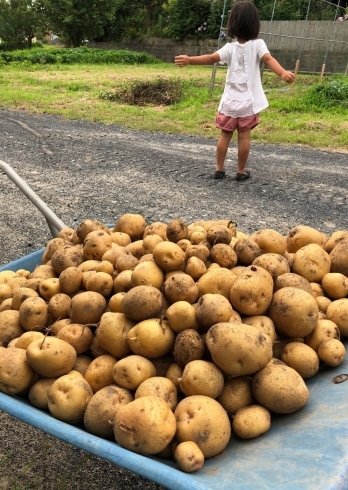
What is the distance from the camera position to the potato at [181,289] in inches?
77.4

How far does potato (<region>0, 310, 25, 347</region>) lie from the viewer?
82.8 inches

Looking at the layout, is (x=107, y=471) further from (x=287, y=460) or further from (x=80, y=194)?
(x=80, y=194)

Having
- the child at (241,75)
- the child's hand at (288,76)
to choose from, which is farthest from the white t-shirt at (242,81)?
the child's hand at (288,76)

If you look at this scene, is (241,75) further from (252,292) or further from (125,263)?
(252,292)

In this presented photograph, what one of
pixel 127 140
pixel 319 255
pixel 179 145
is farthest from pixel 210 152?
pixel 319 255

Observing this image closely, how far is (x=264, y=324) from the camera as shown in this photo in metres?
1.89

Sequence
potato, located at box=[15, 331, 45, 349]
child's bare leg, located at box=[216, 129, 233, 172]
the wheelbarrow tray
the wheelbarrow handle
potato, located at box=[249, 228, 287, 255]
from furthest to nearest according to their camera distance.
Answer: child's bare leg, located at box=[216, 129, 233, 172], the wheelbarrow handle, potato, located at box=[249, 228, 287, 255], potato, located at box=[15, 331, 45, 349], the wheelbarrow tray

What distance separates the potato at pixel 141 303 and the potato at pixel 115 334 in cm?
4

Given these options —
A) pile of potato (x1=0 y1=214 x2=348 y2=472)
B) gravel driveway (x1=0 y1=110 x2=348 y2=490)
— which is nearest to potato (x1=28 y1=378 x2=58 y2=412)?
pile of potato (x1=0 y1=214 x2=348 y2=472)

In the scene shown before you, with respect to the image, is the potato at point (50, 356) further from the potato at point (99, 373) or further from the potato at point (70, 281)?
the potato at point (70, 281)

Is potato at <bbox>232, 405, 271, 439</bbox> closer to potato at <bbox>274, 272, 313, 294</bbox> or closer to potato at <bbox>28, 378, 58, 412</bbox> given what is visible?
potato at <bbox>274, 272, 313, 294</bbox>

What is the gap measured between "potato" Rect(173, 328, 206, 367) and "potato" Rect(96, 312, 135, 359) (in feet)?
0.68

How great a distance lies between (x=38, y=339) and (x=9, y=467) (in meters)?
1.02

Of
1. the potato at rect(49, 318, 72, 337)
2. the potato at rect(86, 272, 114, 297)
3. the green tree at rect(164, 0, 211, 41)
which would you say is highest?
the green tree at rect(164, 0, 211, 41)
